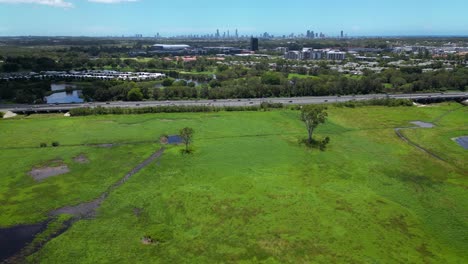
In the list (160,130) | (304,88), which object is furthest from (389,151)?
(304,88)

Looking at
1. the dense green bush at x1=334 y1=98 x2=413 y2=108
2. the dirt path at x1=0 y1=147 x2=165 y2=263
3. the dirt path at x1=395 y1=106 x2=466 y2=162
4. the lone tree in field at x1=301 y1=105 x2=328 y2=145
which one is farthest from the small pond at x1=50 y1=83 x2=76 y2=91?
the dirt path at x1=395 y1=106 x2=466 y2=162

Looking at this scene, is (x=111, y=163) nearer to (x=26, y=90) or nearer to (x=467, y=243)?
(x=467, y=243)

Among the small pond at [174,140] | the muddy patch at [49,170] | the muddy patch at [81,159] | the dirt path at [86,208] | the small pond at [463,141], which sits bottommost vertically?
the dirt path at [86,208]

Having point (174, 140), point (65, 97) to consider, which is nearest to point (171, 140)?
point (174, 140)

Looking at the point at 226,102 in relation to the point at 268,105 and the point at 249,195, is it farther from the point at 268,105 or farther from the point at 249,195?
the point at 249,195

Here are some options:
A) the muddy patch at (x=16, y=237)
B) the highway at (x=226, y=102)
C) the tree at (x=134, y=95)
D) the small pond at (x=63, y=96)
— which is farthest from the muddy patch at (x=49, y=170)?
the small pond at (x=63, y=96)

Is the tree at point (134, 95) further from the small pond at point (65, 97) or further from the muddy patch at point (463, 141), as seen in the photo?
the muddy patch at point (463, 141)
